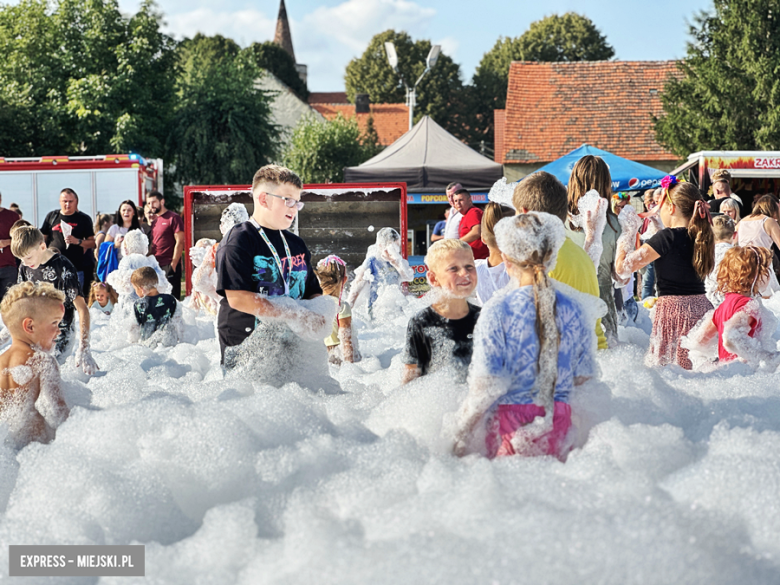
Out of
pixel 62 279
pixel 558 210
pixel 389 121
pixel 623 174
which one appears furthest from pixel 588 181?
pixel 389 121

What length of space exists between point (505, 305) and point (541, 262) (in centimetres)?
22

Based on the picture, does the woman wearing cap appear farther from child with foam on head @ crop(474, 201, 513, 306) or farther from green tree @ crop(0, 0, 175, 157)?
green tree @ crop(0, 0, 175, 157)

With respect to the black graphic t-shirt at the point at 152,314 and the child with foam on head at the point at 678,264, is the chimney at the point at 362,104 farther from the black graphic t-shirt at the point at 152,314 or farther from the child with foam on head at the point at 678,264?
the child with foam on head at the point at 678,264

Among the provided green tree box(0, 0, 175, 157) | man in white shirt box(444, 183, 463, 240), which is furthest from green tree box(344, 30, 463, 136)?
man in white shirt box(444, 183, 463, 240)

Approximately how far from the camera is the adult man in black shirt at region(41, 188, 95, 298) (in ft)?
27.3

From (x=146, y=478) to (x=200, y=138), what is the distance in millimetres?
26954

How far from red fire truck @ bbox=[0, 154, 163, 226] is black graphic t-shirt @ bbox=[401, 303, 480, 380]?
509 inches

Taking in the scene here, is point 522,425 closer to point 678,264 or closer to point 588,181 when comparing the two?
point 588,181

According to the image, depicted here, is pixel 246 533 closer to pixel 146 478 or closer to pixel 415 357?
pixel 146 478

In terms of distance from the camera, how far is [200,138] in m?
28.5

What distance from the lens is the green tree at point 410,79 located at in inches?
1750

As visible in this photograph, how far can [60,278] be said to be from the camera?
548 centimetres

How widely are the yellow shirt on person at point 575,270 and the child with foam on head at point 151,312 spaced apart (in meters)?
4.50

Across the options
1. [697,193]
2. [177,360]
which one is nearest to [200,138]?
[177,360]
